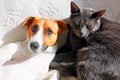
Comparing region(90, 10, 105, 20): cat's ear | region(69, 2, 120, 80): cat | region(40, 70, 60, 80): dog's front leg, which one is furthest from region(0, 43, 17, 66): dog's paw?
region(90, 10, 105, 20): cat's ear

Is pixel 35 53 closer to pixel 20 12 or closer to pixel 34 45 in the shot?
pixel 34 45

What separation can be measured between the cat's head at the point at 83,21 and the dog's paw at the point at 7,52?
34 cm

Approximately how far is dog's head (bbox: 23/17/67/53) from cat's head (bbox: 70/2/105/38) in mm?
75

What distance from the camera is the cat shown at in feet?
4.25

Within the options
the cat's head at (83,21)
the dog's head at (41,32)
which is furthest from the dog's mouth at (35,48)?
the cat's head at (83,21)

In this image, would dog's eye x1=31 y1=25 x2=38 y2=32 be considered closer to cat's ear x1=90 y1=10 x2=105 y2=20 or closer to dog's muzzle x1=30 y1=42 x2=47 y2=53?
dog's muzzle x1=30 y1=42 x2=47 y2=53

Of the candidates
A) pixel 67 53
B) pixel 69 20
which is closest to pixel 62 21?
pixel 69 20

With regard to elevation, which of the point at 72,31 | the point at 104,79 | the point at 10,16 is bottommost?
the point at 104,79

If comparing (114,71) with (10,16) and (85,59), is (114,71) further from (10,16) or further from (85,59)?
(10,16)

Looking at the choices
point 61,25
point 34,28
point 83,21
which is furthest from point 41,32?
point 83,21

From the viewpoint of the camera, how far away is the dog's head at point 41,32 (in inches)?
51.2

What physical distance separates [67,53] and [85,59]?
6.2 inches

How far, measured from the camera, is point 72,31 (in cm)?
149

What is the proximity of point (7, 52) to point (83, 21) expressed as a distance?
1.43ft
